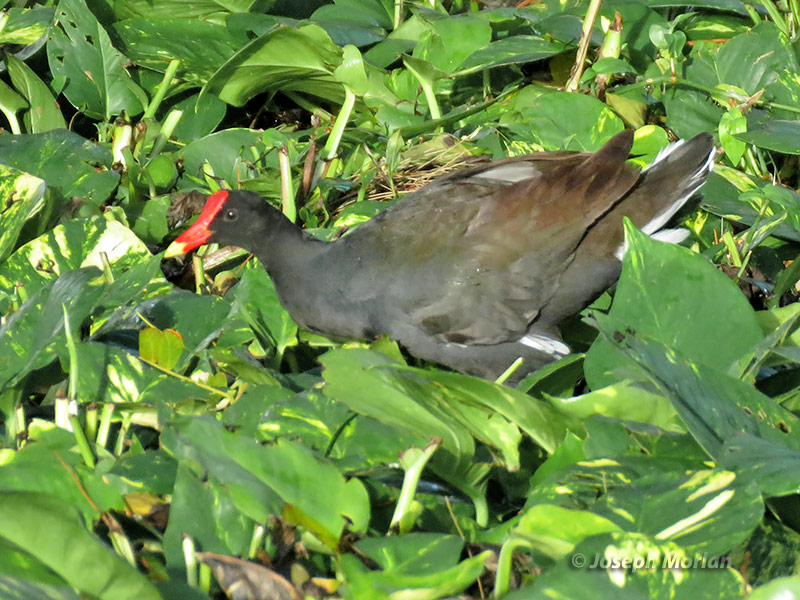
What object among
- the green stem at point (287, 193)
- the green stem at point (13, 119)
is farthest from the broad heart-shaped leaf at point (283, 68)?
the green stem at point (13, 119)

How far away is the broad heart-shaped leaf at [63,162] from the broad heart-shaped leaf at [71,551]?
1964 mm

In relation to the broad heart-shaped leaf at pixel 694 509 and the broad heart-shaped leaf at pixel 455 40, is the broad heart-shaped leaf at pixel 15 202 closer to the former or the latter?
the broad heart-shaped leaf at pixel 455 40

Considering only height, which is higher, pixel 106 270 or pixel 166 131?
pixel 106 270

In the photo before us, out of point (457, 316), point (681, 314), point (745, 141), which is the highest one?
point (681, 314)

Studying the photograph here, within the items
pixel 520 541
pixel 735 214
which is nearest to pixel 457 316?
pixel 735 214

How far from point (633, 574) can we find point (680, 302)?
0.71 metres

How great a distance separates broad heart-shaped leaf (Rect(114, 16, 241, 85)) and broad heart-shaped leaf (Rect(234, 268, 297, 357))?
112 centimetres

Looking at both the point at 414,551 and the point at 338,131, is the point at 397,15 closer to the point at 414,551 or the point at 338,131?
the point at 338,131

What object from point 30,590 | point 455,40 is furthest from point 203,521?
point 455,40

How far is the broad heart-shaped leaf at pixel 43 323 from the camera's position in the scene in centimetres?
182

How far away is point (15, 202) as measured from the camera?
8.36 feet

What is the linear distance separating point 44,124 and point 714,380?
261cm

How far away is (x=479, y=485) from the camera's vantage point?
1575 millimetres

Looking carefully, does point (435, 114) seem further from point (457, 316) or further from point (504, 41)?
point (457, 316)
